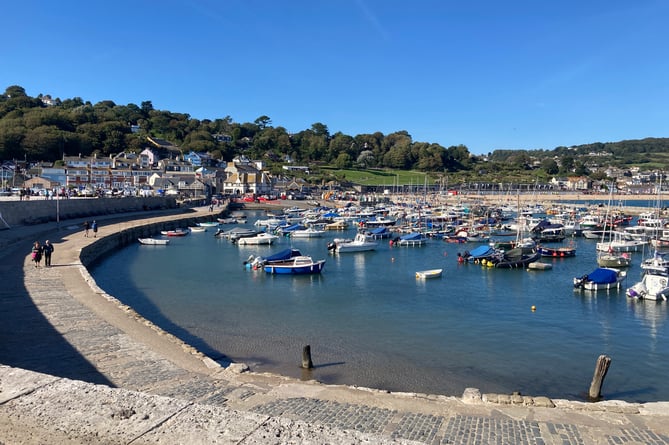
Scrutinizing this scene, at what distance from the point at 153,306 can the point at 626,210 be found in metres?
83.6

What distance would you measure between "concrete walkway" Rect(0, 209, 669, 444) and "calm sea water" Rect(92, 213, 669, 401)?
329 centimetres

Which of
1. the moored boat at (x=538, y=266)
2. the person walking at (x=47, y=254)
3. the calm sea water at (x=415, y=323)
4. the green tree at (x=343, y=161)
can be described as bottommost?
the calm sea water at (x=415, y=323)

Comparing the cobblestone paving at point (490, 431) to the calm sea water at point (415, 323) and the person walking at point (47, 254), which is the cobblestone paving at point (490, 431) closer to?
the calm sea water at point (415, 323)

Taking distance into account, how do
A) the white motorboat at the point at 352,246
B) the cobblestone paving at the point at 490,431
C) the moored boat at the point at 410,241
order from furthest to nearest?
the moored boat at the point at 410,241, the white motorboat at the point at 352,246, the cobblestone paving at the point at 490,431

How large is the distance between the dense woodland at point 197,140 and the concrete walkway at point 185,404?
9207 cm

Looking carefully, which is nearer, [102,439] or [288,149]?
[102,439]

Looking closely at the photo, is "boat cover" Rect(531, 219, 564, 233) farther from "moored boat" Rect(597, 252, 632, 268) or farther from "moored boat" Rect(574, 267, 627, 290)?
"moored boat" Rect(574, 267, 627, 290)

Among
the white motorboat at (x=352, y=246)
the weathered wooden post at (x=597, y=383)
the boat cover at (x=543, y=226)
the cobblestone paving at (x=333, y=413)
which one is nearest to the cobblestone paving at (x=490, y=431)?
the cobblestone paving at (x=333, y=413)

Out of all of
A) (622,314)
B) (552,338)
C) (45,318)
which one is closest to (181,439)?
(45,318)

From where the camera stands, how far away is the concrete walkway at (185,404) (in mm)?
5355

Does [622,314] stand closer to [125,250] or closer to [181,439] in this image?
[181,439]

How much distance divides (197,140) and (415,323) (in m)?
126

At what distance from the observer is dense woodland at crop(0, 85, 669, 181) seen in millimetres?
98000

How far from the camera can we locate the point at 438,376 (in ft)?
45.2
